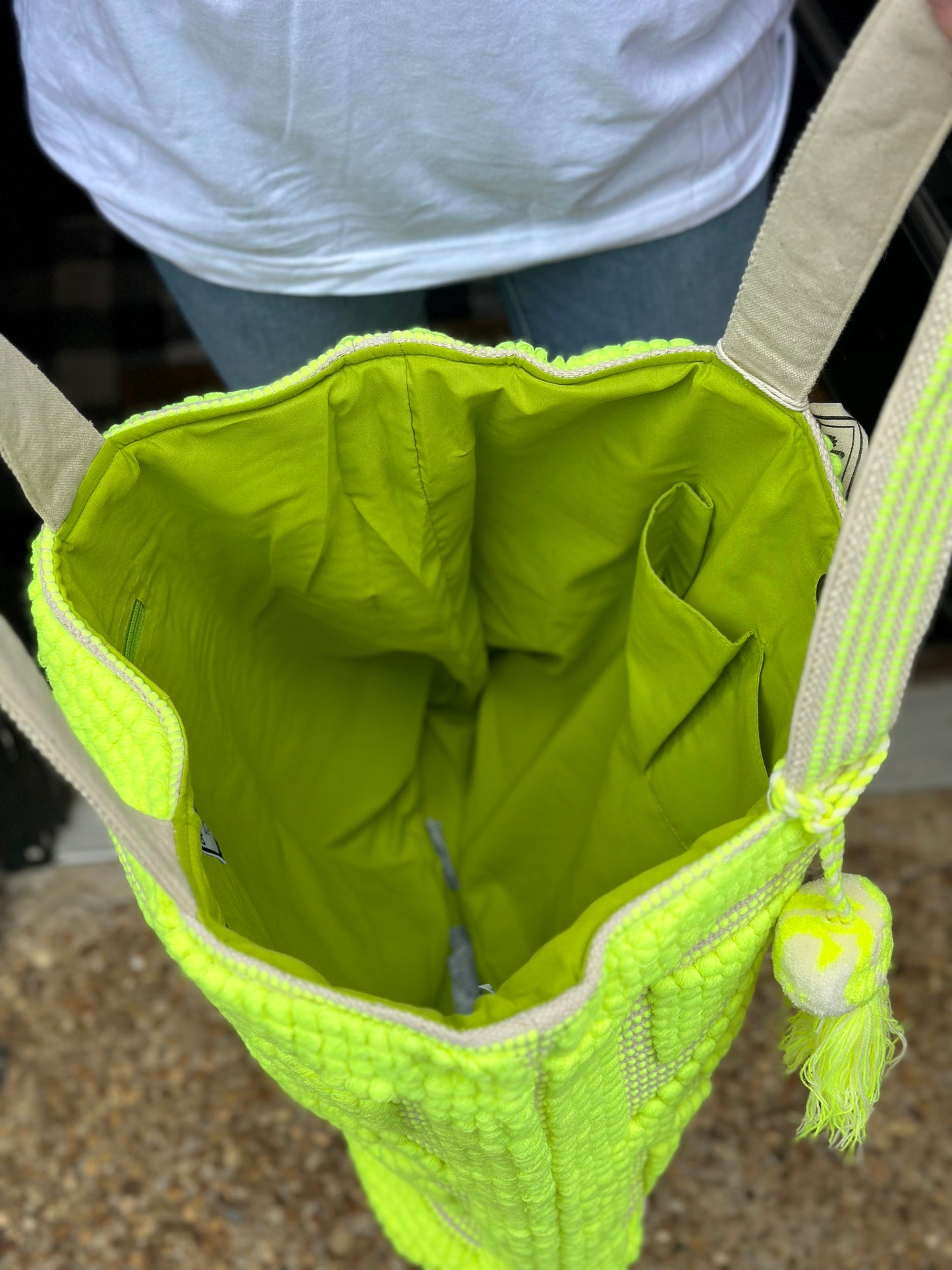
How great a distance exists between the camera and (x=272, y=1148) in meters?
0.98

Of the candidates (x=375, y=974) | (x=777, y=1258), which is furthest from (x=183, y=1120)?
(x=777, y=1258)

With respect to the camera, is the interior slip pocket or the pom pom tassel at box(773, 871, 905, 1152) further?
the interior slip pocket

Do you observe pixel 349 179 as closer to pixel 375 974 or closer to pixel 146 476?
pixel 146 476

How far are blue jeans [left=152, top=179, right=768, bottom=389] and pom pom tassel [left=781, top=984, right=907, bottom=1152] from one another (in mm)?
435

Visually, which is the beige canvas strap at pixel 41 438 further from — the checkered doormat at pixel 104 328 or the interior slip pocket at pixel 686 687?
the checkered doormat at pixel 104 328

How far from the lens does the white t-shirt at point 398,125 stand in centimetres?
51

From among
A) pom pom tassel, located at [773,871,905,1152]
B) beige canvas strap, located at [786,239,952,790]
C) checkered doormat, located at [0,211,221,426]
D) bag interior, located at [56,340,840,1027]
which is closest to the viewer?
beige canvas strap, located at [786,239,952,790]

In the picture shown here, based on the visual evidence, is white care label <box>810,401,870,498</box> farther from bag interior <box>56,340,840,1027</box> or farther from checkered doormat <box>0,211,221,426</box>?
checkered doormat <box>0,211,221,426</box>

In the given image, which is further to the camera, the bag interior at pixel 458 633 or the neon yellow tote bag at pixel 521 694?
the bag interior at pixel 458 633

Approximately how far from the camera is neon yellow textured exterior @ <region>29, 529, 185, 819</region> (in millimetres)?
450

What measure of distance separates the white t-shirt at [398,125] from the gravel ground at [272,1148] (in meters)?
0.76

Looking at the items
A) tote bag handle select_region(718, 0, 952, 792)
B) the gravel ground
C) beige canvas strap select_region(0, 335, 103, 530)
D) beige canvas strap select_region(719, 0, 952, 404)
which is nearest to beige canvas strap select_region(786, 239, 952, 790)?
tote bag handle select_region(718, 0, 952, 792)

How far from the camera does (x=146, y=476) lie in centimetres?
57

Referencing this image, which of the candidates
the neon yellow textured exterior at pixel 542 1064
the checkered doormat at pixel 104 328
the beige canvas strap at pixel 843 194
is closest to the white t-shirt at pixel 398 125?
the beige canvas strap at pixel 843 194
